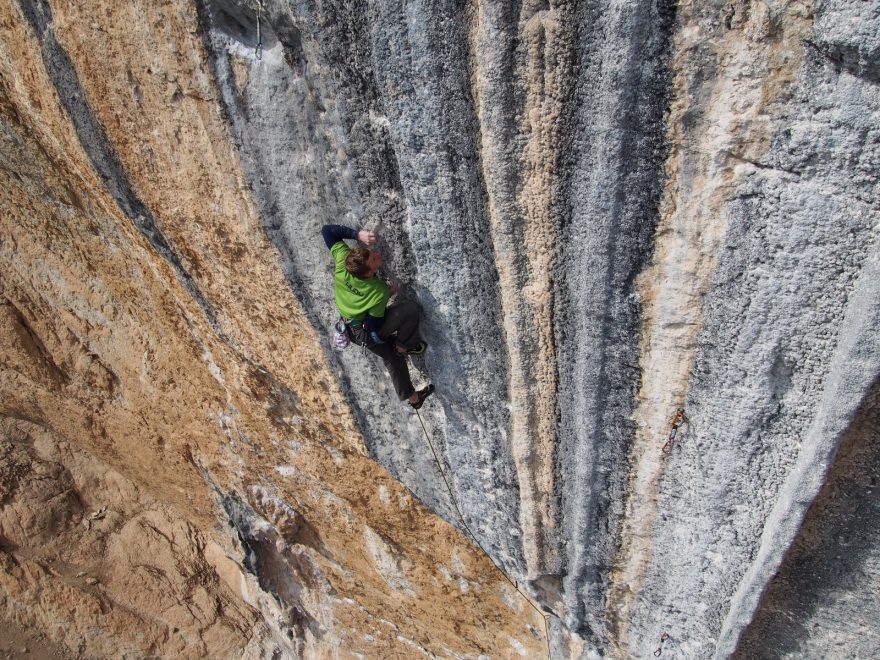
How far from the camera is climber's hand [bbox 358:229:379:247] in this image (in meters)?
2.18

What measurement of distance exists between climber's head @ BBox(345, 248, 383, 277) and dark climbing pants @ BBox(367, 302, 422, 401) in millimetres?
205

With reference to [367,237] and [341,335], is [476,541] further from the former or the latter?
[367,237]

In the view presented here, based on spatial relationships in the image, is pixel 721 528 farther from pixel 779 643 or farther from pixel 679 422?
pixel 779 643

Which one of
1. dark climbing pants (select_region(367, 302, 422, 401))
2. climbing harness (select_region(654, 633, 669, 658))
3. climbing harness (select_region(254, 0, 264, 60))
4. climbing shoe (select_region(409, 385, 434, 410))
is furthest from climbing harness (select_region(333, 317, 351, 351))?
climbing harness (select_region(654, 633, 669, 658))

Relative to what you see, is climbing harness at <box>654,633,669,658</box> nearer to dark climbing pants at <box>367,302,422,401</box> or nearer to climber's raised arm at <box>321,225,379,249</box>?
dark climbing pants at <box>367,302,422,401</box>

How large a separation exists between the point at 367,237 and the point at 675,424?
120cm

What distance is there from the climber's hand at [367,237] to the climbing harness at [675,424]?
3.78 feet

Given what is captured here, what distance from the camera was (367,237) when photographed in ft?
7.16

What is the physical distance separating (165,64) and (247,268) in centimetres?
83

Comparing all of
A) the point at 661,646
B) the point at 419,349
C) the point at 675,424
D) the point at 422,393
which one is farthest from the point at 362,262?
the point at 661,646

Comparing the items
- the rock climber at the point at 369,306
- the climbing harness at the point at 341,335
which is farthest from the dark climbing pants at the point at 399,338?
the climbing harness at the point at 341,335

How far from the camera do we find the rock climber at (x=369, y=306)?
2.19 m

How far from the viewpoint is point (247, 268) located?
8.82ft

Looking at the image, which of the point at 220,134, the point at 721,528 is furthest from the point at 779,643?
the point at 220,134
